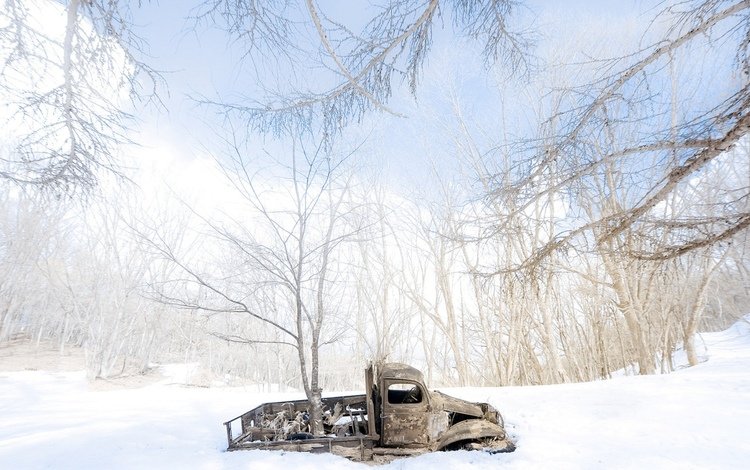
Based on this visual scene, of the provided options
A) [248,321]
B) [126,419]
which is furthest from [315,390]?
[248,321]

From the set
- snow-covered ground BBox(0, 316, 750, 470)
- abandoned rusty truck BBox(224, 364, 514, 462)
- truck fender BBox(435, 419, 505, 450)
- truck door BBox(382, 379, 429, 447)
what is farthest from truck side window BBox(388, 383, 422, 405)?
snow-covered ground BBox(0, 316, 750, 470)

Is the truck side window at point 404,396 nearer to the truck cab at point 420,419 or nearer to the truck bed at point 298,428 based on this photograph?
the truck cab at point 420,419

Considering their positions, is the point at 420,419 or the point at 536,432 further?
the point at 536,432

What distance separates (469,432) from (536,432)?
4.32 feet

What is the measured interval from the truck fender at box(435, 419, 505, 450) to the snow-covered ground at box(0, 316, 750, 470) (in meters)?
0.21

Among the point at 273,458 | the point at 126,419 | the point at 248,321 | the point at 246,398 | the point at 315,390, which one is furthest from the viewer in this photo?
the point at 248,321

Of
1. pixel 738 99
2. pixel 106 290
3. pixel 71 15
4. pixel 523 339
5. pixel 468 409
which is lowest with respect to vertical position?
pixel 468 409

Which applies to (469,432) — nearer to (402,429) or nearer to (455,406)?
(455,406)

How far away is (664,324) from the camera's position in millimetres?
11016

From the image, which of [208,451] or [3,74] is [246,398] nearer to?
[208,451]

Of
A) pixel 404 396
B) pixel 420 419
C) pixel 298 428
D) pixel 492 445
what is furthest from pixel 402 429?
pixel 298 428

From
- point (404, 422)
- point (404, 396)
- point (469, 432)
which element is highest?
point (404, 396)

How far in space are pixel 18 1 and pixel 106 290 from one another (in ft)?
67.1

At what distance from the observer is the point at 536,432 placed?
18.7 ft
